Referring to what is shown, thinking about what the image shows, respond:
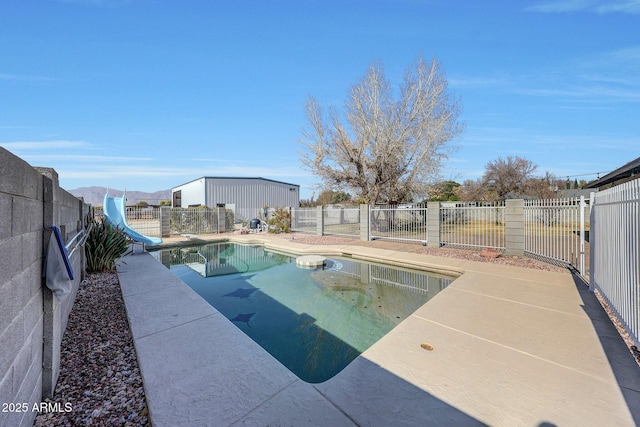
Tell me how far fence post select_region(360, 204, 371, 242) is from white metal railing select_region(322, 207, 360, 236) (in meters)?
1.59

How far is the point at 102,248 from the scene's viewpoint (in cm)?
659

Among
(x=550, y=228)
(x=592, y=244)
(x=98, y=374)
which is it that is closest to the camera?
(x=98, y=374)

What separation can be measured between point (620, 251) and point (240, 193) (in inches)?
989

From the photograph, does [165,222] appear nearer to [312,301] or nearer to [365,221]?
[365,221]

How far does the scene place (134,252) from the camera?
946 centimetres

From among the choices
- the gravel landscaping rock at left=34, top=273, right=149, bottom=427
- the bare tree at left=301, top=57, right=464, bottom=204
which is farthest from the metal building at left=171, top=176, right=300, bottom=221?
the gravel landscaping rock at left=34, top=273, right=149, bottom=427

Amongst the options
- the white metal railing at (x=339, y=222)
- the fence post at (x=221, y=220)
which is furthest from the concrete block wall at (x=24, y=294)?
the fence post at (x=221, y=220)

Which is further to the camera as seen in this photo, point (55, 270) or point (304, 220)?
point (304, 220)

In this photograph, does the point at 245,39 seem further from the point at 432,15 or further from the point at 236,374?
the point at 236,374

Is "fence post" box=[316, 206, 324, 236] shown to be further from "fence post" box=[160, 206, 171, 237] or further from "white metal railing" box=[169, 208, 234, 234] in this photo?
"fence post" box=[160, 206, 171, 237]

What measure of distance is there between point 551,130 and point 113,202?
22479 millimetres

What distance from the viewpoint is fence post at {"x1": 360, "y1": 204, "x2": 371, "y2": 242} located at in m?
A: 12.5

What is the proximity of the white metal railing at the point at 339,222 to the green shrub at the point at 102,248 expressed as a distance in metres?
9.81

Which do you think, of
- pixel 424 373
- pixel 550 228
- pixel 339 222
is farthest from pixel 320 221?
pixel 424 373
